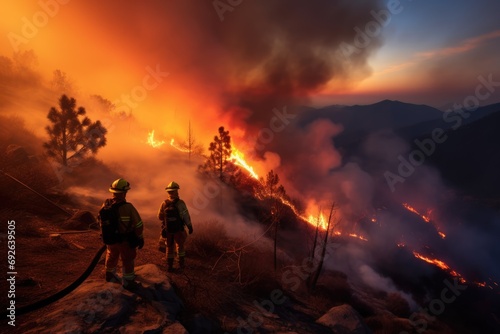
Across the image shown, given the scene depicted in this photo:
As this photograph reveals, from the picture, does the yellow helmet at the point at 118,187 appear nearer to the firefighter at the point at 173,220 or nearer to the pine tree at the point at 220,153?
the firefighter at the point at 173,220

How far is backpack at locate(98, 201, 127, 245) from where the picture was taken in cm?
552

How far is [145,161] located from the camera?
38.5 m

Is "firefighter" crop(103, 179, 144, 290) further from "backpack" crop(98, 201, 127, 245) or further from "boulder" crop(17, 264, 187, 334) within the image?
"boulder" crop(17, 264, 187, 334)

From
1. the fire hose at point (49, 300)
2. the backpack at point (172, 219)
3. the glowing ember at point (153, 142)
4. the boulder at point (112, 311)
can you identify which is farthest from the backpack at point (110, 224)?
the glowing ember at point (153, 142)

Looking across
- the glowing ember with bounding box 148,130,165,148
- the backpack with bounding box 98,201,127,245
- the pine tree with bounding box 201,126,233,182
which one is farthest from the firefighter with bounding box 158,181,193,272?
the glowing ember with bounding box 148,130,165,148

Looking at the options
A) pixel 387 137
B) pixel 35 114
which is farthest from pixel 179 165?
pixel 387 137

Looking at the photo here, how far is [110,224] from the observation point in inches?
217

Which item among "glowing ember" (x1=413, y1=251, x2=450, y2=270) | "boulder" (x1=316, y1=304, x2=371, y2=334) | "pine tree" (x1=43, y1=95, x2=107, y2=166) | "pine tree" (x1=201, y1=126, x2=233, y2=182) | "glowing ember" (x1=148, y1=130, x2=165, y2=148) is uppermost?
"glowing ember" (x1=148, y1=130, x2=165, y2=148)

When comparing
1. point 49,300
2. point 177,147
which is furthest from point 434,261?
point 49,300

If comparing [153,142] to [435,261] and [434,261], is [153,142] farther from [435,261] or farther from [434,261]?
[435,261]

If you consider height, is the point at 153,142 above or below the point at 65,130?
above

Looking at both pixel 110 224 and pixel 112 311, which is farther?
pixel 110 224

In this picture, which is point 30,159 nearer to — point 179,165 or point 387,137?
point 179,165

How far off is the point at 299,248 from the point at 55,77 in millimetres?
53361
